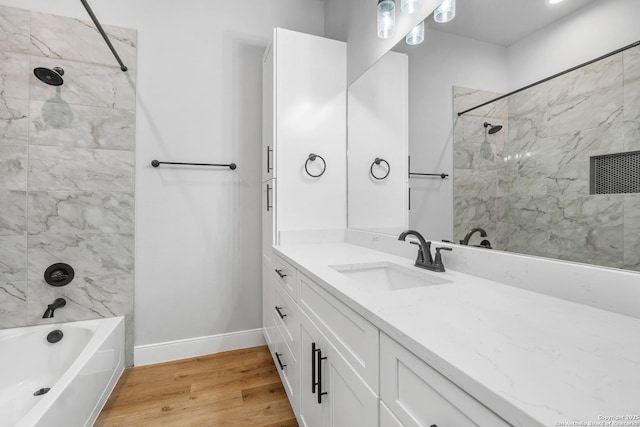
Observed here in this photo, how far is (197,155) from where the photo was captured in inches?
84.5

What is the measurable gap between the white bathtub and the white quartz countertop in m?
1.32

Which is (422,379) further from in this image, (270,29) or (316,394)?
(270,29)

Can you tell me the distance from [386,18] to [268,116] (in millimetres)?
949

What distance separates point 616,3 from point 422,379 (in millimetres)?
1034

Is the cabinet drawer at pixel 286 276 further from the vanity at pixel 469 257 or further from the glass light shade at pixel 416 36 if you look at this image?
the glass light shade at pixel 416 36

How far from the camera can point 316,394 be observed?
1.11 meters

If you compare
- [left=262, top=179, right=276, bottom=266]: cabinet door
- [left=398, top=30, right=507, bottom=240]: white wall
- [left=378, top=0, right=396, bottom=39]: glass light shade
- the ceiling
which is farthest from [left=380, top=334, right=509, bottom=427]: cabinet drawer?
[left=378, top=0, right=396, bottom=39]: glass light shade

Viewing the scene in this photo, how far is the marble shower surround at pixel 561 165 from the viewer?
72cm

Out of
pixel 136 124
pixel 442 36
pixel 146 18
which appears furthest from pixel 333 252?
pixel 146 18

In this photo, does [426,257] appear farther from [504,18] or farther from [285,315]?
[504,18]

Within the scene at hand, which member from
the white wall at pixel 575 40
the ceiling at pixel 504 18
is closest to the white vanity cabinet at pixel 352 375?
the white wall at pixel 575 40

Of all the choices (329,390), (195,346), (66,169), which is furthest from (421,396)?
(66,169)

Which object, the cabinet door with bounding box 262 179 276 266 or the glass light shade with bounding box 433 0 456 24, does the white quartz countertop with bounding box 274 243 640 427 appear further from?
the glass light shade with bounding box 433 0 456 24

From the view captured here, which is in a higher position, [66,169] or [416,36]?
[416,36]
